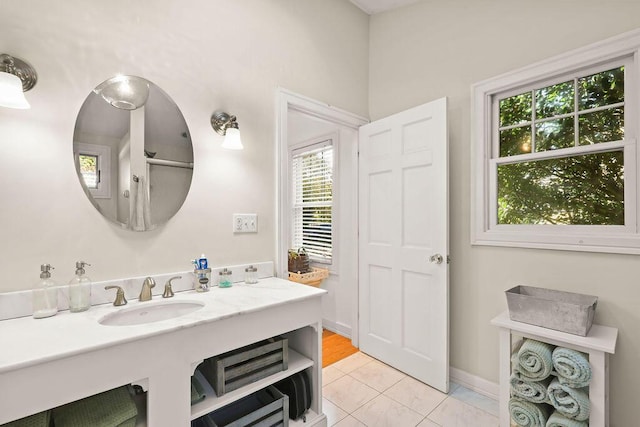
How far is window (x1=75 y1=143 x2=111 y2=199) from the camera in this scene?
137cm

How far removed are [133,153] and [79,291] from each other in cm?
69

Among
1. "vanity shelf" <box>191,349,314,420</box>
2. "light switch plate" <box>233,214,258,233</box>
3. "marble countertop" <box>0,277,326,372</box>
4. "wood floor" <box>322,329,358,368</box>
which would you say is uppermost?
"light switch plate" <box>233,214,258,233</box>

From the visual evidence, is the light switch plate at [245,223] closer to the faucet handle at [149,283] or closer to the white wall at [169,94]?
the white wall at [169,94]

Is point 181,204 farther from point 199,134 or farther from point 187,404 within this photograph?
point 187,404

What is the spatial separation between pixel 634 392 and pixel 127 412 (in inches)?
92.3

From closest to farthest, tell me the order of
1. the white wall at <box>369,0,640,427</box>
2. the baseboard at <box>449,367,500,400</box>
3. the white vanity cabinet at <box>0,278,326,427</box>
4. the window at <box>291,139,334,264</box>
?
the white vanity cabinet at <box>0,278,326,427</box> < the white wall at <box>369,0,640,427</box> < the baseboard at <box>449,367,500,400</box> < the window at <box>291,139,334,264</box>

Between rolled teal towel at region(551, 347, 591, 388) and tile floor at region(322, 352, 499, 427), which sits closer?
rolled teal towel at region(551, 347, 591, 388)

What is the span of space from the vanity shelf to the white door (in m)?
0.95

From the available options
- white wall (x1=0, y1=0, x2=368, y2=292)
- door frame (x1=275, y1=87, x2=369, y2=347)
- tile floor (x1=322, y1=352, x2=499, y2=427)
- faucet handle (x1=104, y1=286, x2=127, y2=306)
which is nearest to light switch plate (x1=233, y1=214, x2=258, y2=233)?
white wall (x1=0, y1=0, x2=368, y2=292)

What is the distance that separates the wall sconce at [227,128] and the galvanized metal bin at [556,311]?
5.77 feet

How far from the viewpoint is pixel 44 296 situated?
121cm

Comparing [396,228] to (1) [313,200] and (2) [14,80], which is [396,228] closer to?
(1) [313,200]

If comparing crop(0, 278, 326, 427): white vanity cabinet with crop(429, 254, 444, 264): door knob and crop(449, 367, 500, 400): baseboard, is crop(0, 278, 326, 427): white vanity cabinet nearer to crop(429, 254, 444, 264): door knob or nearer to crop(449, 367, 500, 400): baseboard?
crop(429, 254, 444, 264): door knob

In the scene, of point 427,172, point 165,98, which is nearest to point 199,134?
point 165,98
